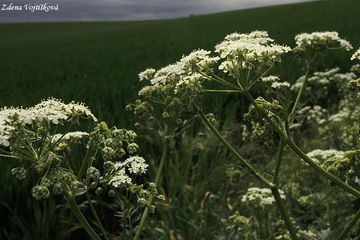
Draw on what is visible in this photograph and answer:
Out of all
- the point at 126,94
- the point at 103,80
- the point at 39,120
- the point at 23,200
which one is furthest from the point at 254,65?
the point at 103,80

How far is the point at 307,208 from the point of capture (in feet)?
15.1

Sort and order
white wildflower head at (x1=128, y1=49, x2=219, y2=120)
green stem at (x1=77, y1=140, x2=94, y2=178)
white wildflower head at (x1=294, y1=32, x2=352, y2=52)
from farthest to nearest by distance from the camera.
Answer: white wildflower head at (x1=294, y1=32, x2=352, y2=52), white wildflower head at (x1=128, y1=49, x2=219, y2=120), green stem at (x1=77, y1=140, x2=94, y2=178)

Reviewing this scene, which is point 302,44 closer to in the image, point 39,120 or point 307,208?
point 39,120

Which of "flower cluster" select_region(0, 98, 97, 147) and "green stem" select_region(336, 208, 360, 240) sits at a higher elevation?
"flower cluster" select_region(0, 98, 97, 147)

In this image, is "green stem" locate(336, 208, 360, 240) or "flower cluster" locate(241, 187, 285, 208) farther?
"flower cluster" locate(241, 187, 285, 208)

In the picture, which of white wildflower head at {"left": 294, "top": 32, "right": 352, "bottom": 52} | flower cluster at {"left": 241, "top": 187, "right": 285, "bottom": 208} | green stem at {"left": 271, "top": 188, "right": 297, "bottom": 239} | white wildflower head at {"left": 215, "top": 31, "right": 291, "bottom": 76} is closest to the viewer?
green stem at {"left": 271, "top": 188, "right": 297, "bottom": 239}

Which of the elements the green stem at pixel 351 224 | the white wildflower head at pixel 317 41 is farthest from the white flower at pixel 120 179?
the white wildflower head at pixel 317 41

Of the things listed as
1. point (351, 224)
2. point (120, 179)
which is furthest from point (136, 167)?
point (351, 224)

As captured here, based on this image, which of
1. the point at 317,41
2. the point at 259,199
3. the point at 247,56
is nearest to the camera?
the point at 247,56

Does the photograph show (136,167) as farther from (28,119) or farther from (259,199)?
(259,199)

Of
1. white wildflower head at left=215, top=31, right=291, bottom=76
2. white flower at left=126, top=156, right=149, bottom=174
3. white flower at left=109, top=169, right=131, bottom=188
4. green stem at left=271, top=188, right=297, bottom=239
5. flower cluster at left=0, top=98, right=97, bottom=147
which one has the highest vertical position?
white wildflower head at left=215, top=31, right=291, bottom=76

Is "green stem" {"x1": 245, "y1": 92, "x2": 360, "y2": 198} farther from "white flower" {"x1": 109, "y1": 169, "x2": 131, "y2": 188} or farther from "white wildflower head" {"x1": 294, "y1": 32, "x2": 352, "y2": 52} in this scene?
"white wildflower head" {"x1": 294, "y1": 32, "x2": 352, "y2": 52}

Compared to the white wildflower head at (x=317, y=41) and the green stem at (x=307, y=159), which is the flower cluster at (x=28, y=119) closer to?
the green stem at (x=307, y=159)

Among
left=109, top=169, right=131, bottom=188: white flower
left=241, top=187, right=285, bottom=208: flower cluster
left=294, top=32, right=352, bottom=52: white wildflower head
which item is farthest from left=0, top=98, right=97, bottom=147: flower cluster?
left=241, top=187, right=285, bottom=208: flower cluster
